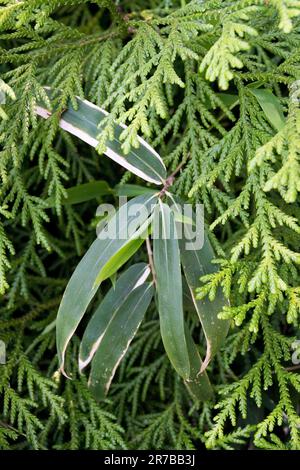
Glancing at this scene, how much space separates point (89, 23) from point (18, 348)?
1003 mm

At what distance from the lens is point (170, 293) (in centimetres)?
116

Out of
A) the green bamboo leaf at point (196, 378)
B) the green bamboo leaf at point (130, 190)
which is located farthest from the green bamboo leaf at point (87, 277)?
the green bamboo leaf at point (196, 378)

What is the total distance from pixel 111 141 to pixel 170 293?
35cm

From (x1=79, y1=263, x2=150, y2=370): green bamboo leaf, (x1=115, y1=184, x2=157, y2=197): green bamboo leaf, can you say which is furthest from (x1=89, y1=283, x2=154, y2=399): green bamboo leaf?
(x1=115, y1=184, x2=157, y2=197): green bamboo leaf

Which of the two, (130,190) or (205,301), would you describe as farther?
(130,190)

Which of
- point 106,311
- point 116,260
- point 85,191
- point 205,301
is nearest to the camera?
point 116,260

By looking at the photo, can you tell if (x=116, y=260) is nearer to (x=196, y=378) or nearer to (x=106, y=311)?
(x=106, y=311)

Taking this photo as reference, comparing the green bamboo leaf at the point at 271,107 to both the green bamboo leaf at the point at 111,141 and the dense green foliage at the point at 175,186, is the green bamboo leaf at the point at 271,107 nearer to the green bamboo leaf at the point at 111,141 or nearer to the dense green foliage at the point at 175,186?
the dense green foliage at the point at 175,186

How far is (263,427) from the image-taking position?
1154mm

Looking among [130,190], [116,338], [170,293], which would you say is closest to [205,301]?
[170,293]

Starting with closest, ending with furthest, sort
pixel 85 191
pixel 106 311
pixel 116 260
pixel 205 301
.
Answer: pixel 116 260 → pixel 205 301 → pixel 106 311 → pixel 85 191

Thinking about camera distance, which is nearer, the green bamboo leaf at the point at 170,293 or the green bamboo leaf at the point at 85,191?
the green bamboo leaf at the point at 170,293

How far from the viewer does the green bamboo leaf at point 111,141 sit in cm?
125
